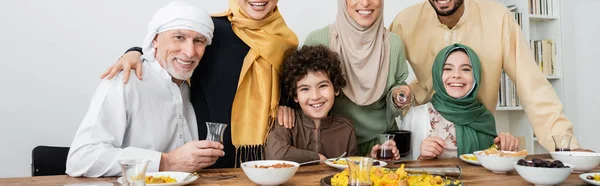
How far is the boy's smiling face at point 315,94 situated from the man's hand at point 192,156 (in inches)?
24.5

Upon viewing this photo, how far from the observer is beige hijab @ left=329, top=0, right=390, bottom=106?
2508mm

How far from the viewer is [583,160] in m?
1.83

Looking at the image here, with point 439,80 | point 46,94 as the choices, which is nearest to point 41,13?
point 46,94

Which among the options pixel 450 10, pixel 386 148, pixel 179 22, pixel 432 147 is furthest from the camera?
pixel 450 10

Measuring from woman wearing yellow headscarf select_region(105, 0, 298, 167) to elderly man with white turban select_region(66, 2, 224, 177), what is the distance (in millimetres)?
107

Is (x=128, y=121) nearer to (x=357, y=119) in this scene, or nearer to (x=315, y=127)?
(x=315, y=127)

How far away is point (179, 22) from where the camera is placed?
6.91 ft

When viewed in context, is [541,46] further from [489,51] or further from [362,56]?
[362,56]

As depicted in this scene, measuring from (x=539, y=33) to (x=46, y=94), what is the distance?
4.18 meters

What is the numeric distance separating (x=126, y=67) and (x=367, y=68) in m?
1.19

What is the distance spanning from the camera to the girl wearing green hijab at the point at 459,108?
99.7 inches

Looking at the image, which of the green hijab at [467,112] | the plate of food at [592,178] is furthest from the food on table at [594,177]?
the green hijab at [467,112]

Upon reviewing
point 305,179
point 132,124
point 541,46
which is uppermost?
point 541,46

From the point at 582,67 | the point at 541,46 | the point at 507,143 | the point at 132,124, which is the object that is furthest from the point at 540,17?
the point at 132,124
